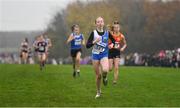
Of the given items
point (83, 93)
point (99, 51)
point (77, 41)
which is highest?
point (77, 41)

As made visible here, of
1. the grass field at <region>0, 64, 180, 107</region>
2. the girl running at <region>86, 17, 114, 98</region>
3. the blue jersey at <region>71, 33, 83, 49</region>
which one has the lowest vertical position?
the grass field at <region>0, 64, 180, 107</region>

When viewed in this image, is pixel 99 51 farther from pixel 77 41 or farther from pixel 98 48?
pixel 77 41

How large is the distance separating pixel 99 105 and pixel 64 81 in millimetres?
9076

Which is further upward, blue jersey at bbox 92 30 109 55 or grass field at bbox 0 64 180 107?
blue jersey at bbox 92 30 109 55

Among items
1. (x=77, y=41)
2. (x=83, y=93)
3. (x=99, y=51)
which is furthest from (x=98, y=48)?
(x=77, y=41)

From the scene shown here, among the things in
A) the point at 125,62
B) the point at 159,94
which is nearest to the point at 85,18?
the point at 125,62

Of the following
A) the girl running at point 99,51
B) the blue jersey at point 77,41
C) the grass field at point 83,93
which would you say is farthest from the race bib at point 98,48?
the blue jersey at point 77,41

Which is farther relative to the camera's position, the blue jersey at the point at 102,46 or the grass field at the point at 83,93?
the blue jersey at the point at 102,46

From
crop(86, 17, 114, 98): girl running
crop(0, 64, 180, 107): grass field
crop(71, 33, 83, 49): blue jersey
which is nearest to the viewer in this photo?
crop(0, 64, 180, 107): grass field

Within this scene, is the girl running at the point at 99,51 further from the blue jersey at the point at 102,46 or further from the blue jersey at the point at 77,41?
the blue jersey at the point at 77,41

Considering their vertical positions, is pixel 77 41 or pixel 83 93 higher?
pixel 77 41

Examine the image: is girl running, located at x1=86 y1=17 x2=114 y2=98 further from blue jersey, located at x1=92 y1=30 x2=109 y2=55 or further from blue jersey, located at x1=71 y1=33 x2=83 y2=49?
blue jersey, located at x1=71 y1=33 x2=83 y2=49

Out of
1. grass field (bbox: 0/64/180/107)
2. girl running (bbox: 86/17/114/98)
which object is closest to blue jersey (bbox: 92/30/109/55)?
girl running (bbox: 86/17/114/98)

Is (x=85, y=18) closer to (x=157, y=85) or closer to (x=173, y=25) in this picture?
(x=173, y=25)
